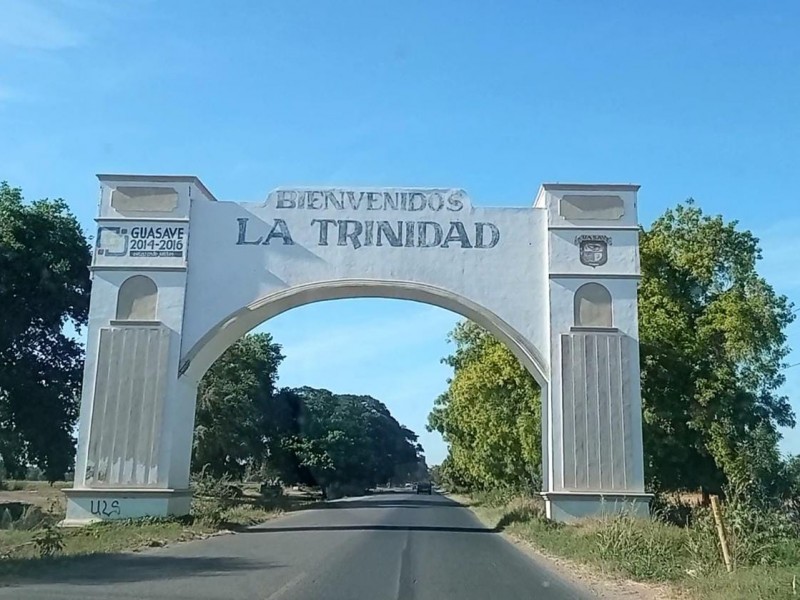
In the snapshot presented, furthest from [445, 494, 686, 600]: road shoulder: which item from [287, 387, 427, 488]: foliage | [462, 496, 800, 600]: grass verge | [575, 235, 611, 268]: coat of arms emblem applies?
[287, 387, 427, 488]: foliage

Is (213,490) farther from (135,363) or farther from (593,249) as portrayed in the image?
(593,249)

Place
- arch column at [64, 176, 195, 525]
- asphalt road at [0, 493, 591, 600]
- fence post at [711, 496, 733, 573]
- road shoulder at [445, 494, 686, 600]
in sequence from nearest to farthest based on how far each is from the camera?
asphalt road at [0, 493, 591, 600], road shoulder at [445, 494, 686, 600], fence post at [711, 496, 733, 573], arch column at [64, 176, 195, 525]

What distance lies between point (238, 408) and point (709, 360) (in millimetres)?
22884

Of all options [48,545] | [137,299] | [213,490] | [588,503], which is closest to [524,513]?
[588,503]

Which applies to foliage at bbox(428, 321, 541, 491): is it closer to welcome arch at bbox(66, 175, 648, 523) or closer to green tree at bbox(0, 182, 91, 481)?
welcome arch at bbox(66, 175, 648, 523)

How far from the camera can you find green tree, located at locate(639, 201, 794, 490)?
24859 mm

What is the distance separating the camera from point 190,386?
23781 mm

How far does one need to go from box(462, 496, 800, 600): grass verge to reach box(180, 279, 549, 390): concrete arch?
171 inches

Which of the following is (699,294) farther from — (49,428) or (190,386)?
(49,428)

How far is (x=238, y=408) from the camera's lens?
41.6 metres

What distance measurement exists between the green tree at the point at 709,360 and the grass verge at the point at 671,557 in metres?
6.25

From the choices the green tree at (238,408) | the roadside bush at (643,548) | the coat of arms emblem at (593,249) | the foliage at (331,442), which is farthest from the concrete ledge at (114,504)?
the foliage at (331,442)

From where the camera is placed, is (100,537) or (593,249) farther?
(593,249)

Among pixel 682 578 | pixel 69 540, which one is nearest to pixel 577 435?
pixel 682 578
